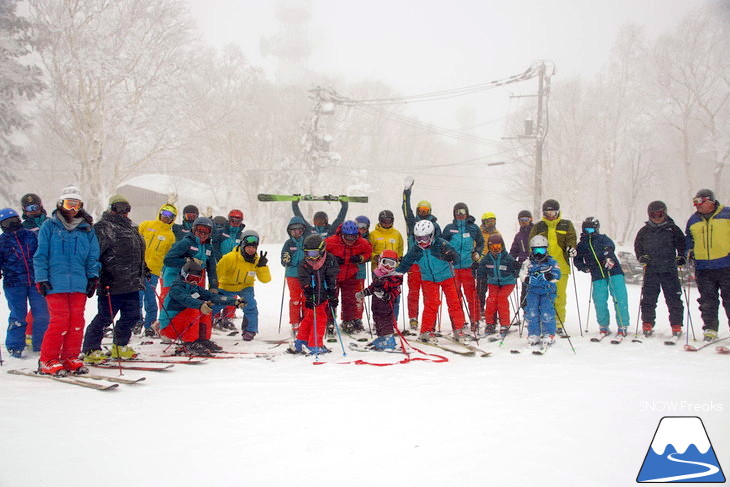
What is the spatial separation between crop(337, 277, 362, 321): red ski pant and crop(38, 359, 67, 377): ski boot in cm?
371

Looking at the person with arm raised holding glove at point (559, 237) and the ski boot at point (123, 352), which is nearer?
the ski boot at point (123, 352)

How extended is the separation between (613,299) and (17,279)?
8.23 meters

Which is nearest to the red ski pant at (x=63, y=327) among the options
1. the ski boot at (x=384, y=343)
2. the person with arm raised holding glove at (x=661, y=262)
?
the ski boot at (x=384, y=343)

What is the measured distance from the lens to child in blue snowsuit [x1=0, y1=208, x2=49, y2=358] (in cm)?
565

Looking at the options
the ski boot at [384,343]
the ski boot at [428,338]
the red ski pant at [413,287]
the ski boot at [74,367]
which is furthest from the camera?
the red ski pant at [413,287]

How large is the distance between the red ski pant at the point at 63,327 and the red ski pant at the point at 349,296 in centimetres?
349

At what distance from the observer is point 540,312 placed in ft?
20.5

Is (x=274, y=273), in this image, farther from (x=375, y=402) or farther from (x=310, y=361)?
(x=375, y=402)

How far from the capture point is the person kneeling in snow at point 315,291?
5949mm

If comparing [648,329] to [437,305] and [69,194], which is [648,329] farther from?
[69,194]

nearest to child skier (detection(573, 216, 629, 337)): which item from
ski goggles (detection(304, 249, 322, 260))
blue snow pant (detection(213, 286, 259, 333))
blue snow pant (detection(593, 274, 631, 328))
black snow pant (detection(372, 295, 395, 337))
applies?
blue snow pant (detection(593, 274, 631, 328))

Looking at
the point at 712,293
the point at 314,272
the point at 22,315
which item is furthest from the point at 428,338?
the point at 22,315

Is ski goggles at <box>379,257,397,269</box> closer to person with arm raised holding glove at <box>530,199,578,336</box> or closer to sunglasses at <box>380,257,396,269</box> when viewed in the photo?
sunglasses at <box>380,257,396,269</box>

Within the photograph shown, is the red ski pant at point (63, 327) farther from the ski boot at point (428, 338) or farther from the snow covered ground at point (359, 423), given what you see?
the ski boot at point (428, 338)
